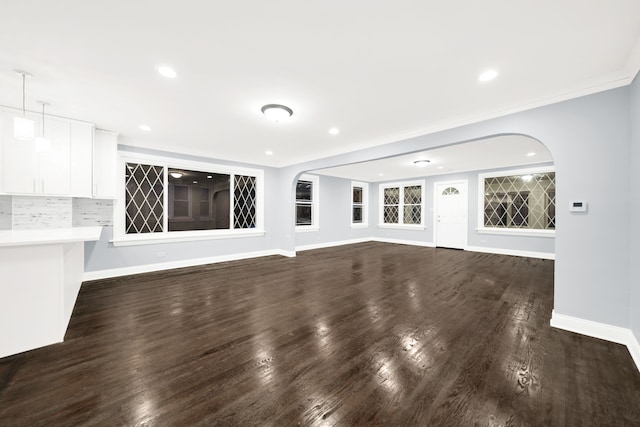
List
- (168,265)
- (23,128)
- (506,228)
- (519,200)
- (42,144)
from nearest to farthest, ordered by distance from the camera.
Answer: (23,128), (42,144), (168,265), (519,200), (506,228)

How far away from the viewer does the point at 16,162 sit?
317 cm

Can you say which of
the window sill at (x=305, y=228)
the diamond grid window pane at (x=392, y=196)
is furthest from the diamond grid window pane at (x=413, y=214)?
the window sill at (x=305, y=228)

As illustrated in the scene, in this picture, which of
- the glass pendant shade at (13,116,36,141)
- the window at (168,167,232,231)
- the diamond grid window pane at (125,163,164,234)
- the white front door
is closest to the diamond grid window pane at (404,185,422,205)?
the white front door

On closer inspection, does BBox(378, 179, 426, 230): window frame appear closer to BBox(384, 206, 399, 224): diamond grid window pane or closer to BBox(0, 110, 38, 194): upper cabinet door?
BBox(384, 206, 399, 224): diamond grid window pane

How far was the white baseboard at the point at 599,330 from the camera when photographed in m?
2.12

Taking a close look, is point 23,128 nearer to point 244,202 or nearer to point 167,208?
point 167,208

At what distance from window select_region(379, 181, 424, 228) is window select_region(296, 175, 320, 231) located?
3138 millimetres

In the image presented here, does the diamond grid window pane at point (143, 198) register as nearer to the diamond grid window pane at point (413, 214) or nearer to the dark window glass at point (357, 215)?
the dark window glass at point (357, 215)

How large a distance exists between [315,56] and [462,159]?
508 centimetres

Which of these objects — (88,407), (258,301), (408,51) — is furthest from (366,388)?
(408,51)

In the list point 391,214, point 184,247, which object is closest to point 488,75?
point 184,247

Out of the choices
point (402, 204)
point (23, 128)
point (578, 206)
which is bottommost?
point (578, 206)

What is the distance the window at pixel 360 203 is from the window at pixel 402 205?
62 cm

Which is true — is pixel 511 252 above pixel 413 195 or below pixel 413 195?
below
